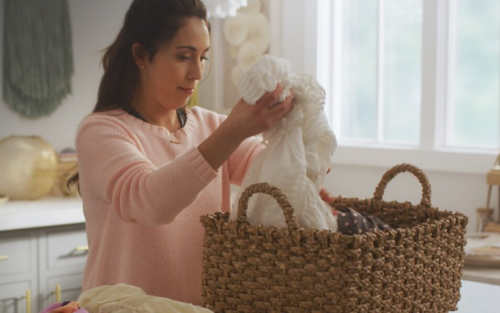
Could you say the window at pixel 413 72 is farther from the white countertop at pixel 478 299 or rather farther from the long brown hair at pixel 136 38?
the long brown hair at pixel 136 38

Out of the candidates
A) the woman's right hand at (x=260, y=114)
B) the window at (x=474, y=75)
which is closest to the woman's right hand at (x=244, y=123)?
the woman's right hand at (x=260, y=114)

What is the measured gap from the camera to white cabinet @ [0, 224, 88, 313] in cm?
256

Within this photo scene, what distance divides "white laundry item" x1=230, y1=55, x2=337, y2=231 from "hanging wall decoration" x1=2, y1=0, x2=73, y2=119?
2.12 meters

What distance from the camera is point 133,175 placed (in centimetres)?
117

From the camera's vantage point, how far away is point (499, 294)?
1.38 m

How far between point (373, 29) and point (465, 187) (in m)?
0.83

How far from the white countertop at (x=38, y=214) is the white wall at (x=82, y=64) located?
355 mm

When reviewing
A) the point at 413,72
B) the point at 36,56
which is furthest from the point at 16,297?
the point at 413,72

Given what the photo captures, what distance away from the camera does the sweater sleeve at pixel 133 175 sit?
3.66 feet

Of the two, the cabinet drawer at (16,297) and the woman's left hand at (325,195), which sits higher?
the woman's left hand at (325,195)

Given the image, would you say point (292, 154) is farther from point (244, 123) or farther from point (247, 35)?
point (247, 35)

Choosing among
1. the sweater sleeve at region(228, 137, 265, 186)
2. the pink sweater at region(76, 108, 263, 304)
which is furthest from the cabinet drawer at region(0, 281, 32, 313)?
the sweater sleeve at region(228, 137, 265, 186)

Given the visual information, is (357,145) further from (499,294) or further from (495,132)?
(499,294)

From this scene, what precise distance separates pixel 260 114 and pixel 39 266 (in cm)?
182
